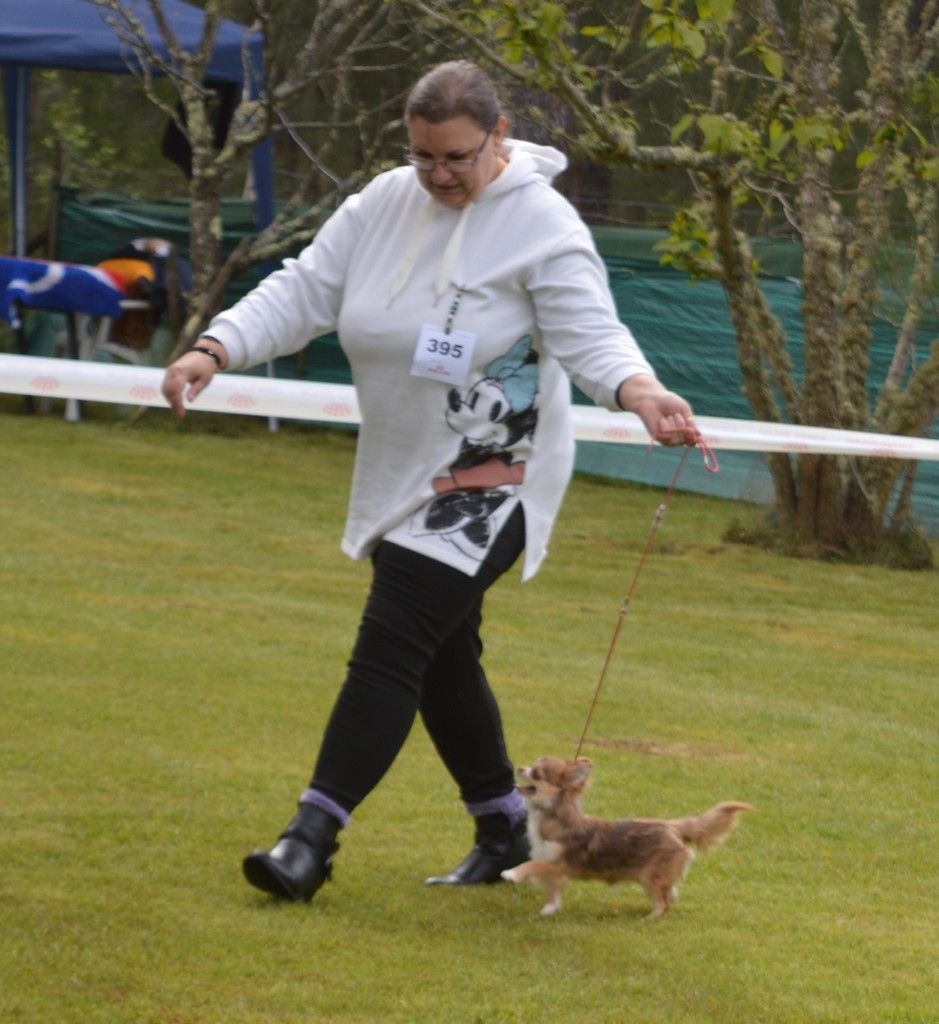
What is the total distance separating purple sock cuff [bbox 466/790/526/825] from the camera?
14.9ft

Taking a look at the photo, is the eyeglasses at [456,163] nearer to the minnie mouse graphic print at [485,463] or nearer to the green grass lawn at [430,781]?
the minnie mouse graphic print at [485,463]

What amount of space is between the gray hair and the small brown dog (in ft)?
4.57

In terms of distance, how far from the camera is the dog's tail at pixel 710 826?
440 cm

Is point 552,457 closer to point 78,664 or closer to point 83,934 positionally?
point 83,934

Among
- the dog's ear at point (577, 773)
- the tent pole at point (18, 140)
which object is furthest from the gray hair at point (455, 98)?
the tent pole at point (18, 140)

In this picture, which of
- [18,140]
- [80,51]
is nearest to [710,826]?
[80,51]

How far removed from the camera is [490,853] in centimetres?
454

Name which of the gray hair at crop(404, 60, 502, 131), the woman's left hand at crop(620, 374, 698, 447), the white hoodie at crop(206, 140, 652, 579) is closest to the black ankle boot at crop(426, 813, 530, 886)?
the white hoodie at crop(206, 140, 652, 579)

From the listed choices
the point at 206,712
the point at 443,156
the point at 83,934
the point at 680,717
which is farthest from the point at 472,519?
the point at 680,717

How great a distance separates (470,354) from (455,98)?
0.51 meters

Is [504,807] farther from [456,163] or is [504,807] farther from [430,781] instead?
[456,163]

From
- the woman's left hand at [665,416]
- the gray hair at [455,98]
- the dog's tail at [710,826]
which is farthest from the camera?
the dog's tail at [710,826]

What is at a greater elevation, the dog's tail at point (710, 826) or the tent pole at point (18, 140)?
the dog's tail at point (710, 826)

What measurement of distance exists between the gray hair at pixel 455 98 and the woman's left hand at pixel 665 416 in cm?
68
